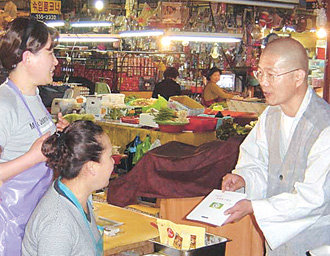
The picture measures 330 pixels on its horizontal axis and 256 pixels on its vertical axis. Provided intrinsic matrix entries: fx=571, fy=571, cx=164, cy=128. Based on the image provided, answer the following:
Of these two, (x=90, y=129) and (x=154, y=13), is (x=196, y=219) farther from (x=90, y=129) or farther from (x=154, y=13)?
(x=154, y=13)

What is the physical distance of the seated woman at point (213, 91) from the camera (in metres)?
11.8

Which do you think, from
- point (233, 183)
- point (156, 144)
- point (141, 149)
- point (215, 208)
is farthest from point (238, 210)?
point (141, 149)

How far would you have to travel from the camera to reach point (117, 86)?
47.5ft

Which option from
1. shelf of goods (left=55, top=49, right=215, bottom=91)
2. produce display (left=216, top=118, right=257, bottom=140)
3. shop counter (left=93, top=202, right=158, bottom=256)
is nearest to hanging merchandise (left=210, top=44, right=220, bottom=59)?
shelf of goods (left=55, top=49, right=215, bottom=91)

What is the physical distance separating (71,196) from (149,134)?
443 centimetres

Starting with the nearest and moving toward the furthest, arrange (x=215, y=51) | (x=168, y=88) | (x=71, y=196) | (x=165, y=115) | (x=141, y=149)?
(x=71, y=196), (x=141, y=149), (x=165, y=115), (x=168, y=88), (x=215, y=51)

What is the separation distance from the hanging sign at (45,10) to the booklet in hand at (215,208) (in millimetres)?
10747

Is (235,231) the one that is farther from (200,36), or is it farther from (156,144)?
(200,36)

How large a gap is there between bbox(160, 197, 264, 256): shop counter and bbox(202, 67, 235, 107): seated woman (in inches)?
273

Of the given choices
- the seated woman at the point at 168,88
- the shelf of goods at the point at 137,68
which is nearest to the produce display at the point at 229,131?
the seated woman at the point at 168,88

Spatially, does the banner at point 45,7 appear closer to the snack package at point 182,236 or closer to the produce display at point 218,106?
the produce display at point 218,106

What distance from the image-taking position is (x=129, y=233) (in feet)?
12.8

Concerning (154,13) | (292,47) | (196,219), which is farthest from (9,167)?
(154,13)

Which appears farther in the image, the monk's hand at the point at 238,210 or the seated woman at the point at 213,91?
the seated woman at the point at 213,91
